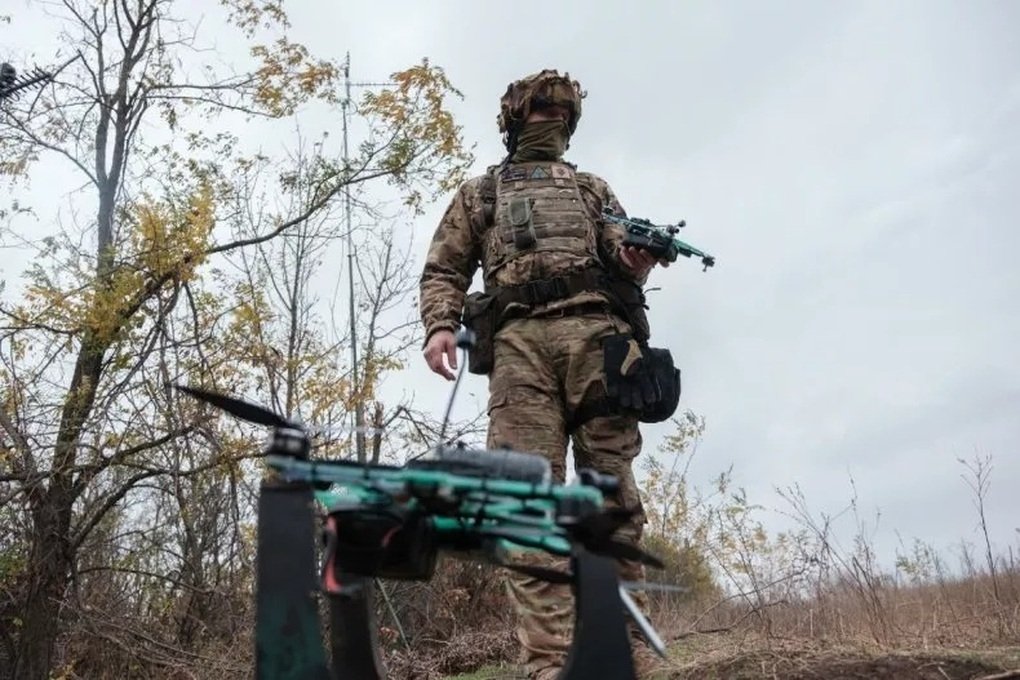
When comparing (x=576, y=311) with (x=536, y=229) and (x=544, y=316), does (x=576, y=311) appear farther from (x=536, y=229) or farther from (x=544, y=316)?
(x=536, y=229)

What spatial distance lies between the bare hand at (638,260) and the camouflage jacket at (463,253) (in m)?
0.08

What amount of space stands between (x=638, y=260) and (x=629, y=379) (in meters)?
0.41

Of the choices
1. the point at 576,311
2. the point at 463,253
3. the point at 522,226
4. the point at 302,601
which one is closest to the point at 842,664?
the point at 576,311

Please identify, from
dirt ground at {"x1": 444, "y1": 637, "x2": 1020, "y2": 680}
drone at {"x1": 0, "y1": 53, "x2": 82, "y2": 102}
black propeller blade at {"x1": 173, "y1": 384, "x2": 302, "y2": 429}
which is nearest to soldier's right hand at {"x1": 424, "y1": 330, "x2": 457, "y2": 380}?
dirt ground at {"x1": 444, "y1": 637, "x2": 1020, "y2": 680}

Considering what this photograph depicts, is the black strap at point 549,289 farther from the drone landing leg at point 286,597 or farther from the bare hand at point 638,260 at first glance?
the drone landing leg at point 286,597

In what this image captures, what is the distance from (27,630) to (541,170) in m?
6.52

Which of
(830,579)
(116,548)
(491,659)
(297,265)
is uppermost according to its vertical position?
(297,265)

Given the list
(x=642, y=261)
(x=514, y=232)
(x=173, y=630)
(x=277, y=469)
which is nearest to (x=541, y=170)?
(x=514, y=232)

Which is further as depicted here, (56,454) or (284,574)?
(56,454)

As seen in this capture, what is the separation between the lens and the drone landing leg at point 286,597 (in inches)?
41.6

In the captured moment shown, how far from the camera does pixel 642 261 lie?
9.74 ft

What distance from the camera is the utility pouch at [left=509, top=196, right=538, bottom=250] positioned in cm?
311

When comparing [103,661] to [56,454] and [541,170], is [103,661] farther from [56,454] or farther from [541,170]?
[541,170]

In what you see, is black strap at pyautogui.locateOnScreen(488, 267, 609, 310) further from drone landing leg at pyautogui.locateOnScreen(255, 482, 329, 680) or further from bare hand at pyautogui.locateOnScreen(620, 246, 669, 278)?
drone landing leg at pyautogui.locateOnScreen(255, 482, 329, 680)
